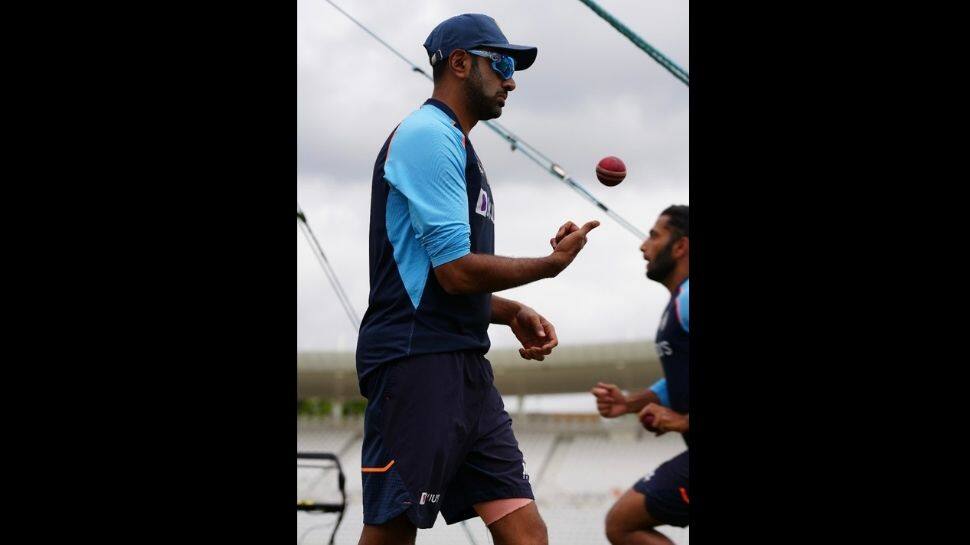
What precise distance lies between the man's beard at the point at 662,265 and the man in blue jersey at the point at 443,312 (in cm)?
223

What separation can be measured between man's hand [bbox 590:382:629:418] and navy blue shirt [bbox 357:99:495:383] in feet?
5.70

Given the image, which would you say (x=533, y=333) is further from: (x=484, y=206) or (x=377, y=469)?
(x=377, y=469)

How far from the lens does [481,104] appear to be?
318 cm

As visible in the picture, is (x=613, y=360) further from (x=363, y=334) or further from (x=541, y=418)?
(x=363, y=334)

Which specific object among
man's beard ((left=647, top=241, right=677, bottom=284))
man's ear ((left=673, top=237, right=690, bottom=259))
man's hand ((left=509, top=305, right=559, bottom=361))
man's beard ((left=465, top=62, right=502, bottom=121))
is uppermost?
man's beard ((left=465, top=62, right=502, bottom=121))

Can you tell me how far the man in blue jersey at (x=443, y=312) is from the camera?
2939 mm

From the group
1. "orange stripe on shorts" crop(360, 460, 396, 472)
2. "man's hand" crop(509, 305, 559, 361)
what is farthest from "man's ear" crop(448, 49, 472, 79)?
"orange stripe on shorts" crop(360, 460, 396, 472)

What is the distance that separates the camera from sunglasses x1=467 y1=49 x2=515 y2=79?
3.16 m

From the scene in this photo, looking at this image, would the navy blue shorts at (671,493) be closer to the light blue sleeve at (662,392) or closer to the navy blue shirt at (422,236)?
the light blue sleeve at (662,392)

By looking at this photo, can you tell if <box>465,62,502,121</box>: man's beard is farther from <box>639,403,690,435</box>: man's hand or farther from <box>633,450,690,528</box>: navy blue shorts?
Answer: <box>633,450,690,528</box>: navy blue shorts

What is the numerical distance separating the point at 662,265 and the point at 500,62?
235 centimetres

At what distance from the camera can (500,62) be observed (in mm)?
3174

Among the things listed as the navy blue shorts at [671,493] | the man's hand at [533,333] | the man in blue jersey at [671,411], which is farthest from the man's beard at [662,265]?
the man's hand at [533,333]
